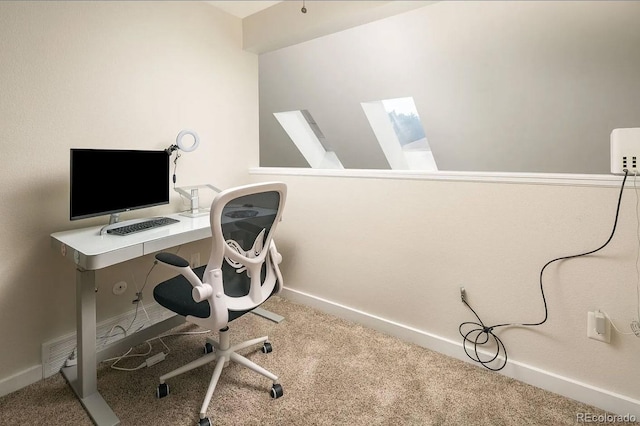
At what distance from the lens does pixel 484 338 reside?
1.81 m

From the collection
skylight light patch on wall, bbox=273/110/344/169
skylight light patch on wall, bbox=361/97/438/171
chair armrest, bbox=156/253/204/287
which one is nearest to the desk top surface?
chair armrest, bbox=156/253/204/287

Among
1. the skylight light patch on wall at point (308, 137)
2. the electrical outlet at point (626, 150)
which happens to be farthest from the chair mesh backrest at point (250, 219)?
the skylight light patch on wall at point (308, 137)

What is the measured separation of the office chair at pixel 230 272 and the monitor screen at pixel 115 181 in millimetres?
547

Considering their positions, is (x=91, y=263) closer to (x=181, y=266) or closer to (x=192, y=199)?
(x=181, y=266)

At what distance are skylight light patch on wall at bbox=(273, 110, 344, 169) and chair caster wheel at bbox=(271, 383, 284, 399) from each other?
3.29 m

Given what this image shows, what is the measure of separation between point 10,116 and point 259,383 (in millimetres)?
1787

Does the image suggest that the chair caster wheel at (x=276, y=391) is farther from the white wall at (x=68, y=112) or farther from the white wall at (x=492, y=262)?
the white wall at (x=68, y=112)

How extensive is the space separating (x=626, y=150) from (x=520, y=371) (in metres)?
1.19

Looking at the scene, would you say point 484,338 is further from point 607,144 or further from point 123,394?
point 607,144

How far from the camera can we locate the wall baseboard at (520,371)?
1.48 meters

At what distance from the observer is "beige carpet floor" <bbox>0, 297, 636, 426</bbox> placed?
145 centimetres

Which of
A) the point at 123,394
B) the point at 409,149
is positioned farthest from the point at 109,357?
the point at 409,149

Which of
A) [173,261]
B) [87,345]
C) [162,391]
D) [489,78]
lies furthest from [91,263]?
[489,78]

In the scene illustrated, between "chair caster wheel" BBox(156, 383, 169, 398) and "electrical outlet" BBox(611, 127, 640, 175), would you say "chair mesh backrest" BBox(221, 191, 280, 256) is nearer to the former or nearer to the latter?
"chair caster wheel" BBox(156, 383, 169, 398)
